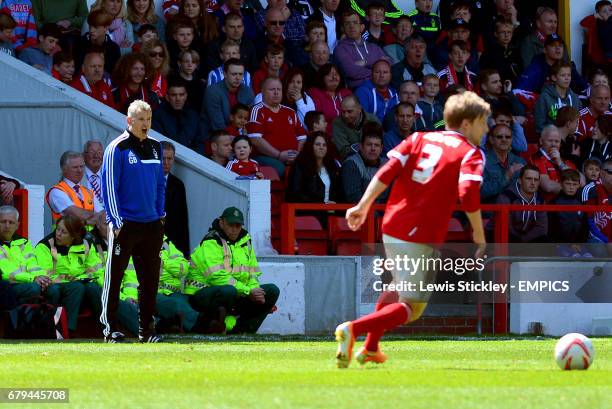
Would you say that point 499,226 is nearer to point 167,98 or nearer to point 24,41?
point 167,98

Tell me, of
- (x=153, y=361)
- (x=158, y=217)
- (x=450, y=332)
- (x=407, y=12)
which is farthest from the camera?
(x=407, y=12)

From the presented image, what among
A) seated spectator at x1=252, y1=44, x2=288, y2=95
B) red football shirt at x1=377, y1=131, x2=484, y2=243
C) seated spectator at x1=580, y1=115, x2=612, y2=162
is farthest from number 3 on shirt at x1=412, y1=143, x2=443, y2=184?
seated spectator at x1=580, y1=115, x2=612, y2=162

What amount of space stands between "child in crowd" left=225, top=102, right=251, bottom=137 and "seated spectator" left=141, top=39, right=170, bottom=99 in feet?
2.87

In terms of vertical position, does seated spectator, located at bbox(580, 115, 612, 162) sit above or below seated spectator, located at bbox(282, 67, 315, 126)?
below

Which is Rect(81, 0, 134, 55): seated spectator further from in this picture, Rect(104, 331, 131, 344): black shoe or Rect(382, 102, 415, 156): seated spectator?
Rect(104, 331, 131, 344): black shoe

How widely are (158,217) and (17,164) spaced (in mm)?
5009

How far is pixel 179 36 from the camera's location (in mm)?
18141

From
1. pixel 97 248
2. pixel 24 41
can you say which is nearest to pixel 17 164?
pixel 24 41

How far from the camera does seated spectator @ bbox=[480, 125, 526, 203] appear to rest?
18.1m

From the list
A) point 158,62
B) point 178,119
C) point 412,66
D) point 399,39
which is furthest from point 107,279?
point 399,39

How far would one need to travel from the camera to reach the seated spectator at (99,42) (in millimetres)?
17688

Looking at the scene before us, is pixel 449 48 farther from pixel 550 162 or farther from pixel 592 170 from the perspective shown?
pixel 592 170

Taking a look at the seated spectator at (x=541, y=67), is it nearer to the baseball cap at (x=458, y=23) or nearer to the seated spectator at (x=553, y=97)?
the seated spectator at (x=553, y=97)

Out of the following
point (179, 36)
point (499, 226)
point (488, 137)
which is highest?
point (179, 36)
